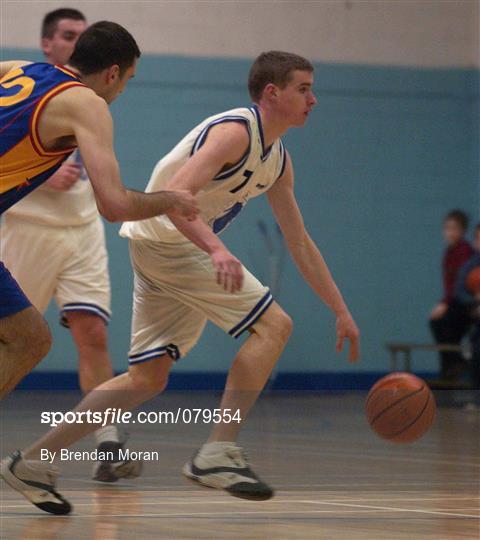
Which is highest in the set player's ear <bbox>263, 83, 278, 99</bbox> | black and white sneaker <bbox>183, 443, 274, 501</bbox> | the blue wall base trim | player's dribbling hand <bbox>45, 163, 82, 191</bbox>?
the blue wall base trim

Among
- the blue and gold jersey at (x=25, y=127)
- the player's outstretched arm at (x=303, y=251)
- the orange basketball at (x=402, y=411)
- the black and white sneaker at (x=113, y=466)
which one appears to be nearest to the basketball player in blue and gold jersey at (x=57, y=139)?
the blue and gold jersey at (x=25, y=127)

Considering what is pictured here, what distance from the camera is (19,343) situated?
3936 mm

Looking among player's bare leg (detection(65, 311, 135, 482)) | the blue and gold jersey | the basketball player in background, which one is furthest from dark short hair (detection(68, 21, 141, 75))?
player's bare leg (detection(65, 311, 135, 482))

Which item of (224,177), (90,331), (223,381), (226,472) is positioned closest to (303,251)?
(224,177)

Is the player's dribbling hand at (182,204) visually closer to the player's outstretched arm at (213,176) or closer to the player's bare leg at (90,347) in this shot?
the player's outstretched arm at (213,176)

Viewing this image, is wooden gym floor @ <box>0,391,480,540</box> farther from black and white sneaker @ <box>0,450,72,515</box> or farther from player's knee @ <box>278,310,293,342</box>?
player's knee @ <box>278,310,293,342</box>

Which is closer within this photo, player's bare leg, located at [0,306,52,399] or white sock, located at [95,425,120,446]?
player's bare leg, located at [0,306,52,399]

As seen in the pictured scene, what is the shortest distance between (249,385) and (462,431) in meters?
4.19

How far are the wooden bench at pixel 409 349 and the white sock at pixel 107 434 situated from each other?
583cm

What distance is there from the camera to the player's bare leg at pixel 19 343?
3916 mm

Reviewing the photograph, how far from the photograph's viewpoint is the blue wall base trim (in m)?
11.4

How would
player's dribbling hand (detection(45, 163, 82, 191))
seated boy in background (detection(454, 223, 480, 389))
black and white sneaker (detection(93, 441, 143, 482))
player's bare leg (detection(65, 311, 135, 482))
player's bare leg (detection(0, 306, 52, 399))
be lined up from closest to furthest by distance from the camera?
player's bare leg (detection(0, 306, 52, 399)) → black and white sneaker (detection(93, 441, 143, 482)) → player's bare leg (detection(65, 311, 135, 482)) → player's dribbling hand (detection(45, 163, 82, 191)) → seated boy in background (detection(454, 223, 480, 389))

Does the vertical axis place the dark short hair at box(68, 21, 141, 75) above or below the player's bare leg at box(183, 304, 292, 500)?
above

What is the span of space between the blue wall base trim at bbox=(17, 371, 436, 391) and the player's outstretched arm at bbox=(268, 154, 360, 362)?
6650 millimetres
